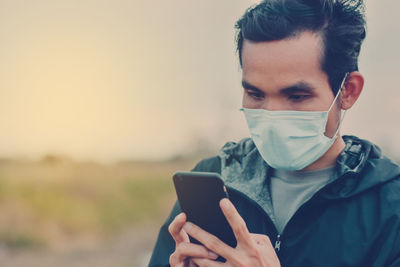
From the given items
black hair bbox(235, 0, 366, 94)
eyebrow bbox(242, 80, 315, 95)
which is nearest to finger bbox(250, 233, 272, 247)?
eyebrow bbox(242, 80, 315, 95)

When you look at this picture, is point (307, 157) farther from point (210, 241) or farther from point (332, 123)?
point (210, 241)

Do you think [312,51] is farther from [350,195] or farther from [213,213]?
[213,213]

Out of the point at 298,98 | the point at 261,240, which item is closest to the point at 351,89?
the point at 298,98

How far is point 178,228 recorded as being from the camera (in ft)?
6.08

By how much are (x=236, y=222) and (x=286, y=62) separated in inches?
29.1

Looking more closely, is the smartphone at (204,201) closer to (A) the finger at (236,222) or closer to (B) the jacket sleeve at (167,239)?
(A) the finger at (236,222)

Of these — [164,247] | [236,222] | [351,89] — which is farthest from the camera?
[164,247]

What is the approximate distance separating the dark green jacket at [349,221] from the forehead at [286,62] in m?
0.39

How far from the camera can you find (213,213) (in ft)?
6.02

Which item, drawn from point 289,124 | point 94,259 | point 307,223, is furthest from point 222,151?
point 94,259

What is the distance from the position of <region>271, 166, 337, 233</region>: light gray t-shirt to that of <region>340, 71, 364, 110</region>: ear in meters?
0.31

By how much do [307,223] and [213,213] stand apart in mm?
449

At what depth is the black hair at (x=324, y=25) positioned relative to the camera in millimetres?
2143

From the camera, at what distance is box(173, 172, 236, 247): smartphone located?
1.78 m
